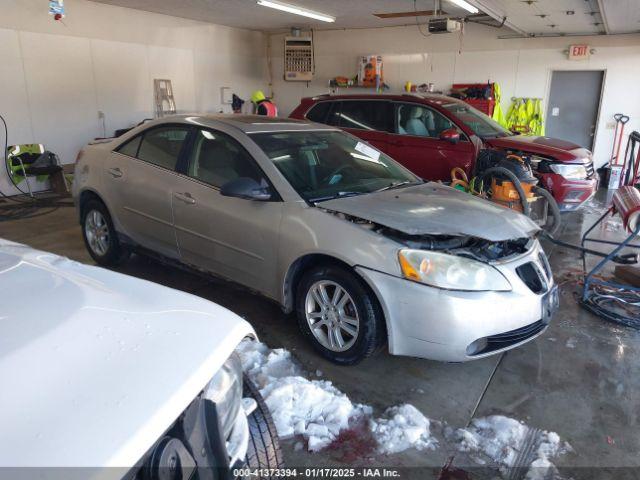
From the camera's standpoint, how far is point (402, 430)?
8.20ft

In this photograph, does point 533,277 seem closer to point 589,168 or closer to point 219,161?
point 219,161

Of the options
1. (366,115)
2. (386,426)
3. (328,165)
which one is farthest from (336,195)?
(366,115)

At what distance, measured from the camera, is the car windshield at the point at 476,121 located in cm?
675

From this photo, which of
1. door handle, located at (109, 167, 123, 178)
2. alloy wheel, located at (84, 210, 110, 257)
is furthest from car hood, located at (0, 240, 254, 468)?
alloy wheel, located at (84, 210, 110, 257)

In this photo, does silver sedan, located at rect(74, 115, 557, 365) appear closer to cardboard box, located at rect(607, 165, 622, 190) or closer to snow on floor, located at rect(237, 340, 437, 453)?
snow on floor, located at rect(237, 340, 437, 453)

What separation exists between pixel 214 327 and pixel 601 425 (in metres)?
2.24

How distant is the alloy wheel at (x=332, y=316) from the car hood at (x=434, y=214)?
495 mm

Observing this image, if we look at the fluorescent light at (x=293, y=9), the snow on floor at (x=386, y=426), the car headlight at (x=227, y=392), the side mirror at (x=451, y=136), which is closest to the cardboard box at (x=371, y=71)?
the fluorescent light at (x=293, y=9)

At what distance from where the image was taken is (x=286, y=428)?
8.12ft

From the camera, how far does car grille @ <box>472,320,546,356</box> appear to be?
2.75 metres

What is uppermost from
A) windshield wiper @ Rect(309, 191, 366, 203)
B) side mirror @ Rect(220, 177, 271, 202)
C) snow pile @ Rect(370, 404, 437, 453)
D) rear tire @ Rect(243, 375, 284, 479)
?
side mirror @ Rect(220, 177, 271, 202)

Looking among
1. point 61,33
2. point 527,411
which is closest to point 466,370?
point 527,411

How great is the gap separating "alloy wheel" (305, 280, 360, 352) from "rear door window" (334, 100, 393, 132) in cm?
451

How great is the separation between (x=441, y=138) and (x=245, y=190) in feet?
13.8
